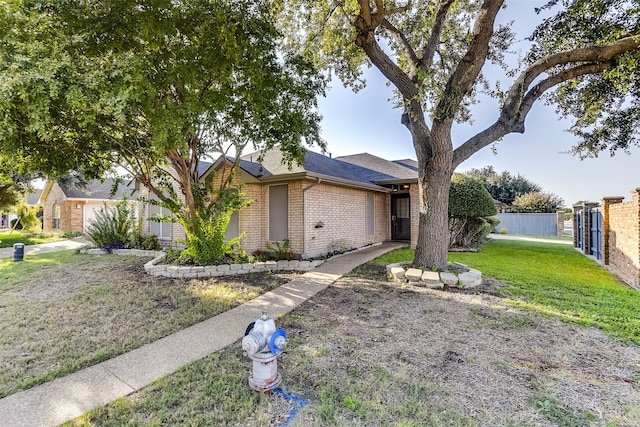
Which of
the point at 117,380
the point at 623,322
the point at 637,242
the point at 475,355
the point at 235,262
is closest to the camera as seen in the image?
the point at 117,380

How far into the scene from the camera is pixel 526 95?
712 cm

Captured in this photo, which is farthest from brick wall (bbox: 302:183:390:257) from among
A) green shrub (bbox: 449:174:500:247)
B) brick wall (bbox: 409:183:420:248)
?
green shrub (bbox: 449:174:500:247)

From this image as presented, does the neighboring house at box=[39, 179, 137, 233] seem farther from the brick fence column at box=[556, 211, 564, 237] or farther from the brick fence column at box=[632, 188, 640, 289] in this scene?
the brick fence column at box=[556, 211, 564, 237]

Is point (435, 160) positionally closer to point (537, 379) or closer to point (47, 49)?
point (537, 379)

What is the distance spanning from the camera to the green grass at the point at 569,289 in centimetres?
482

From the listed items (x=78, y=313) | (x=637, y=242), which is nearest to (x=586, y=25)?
(x=637, y=242)

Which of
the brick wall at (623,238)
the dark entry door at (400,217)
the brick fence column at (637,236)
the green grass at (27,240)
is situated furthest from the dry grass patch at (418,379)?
the green grass at (27,240)

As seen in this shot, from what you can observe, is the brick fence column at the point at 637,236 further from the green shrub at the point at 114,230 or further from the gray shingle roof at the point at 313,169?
the green shrub at the point at 114,230

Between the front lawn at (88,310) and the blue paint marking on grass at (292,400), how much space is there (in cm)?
230

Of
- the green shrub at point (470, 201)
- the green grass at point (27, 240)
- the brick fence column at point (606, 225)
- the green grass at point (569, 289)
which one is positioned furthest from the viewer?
the green grass at point (27, 240)

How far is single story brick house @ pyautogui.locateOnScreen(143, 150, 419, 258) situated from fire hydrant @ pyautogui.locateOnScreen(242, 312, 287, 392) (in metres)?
6.28

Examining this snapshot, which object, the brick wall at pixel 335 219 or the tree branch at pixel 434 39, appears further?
the brick wall at pixel 335 219

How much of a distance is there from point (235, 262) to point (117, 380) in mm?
5731

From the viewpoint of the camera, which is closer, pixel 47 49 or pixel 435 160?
pixel 47 49
